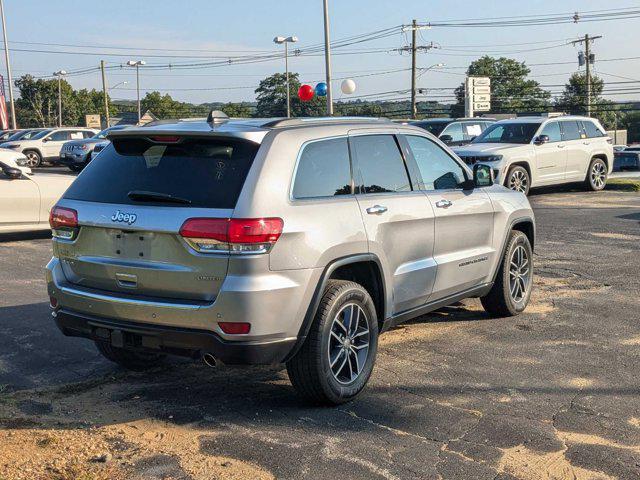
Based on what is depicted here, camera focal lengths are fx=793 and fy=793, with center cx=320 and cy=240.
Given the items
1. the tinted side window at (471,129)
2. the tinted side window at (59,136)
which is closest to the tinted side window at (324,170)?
the tinted side window at (471,129)

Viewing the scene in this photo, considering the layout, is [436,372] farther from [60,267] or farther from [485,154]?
[485,154]

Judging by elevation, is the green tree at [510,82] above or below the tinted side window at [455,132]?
above

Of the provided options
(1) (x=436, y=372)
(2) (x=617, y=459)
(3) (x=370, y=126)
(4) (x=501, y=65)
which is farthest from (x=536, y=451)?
(4) (x=501, y=65)

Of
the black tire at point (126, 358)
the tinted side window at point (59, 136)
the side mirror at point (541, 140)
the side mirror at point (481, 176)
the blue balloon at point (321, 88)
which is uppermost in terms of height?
the blue balloon at point (321, 88)

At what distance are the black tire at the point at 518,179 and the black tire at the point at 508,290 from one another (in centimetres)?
928

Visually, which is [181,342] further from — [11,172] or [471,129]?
[471,129]

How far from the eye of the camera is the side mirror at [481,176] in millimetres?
6602

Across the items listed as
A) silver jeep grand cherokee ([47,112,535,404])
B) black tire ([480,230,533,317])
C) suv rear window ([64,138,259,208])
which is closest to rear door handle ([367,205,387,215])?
silver jeep grand cherokee ([47,112,535,404])

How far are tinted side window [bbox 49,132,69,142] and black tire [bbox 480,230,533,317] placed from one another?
30272 mm

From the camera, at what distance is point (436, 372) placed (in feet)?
18.4

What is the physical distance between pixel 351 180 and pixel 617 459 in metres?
2.33

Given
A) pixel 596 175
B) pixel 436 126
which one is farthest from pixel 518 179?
pixel 436 126

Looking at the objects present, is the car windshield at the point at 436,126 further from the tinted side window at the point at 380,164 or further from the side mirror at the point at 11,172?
the tinted side window at the point at 380,164

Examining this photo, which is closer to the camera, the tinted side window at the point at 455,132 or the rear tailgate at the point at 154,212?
the rear tailgate at the point at 154,212
